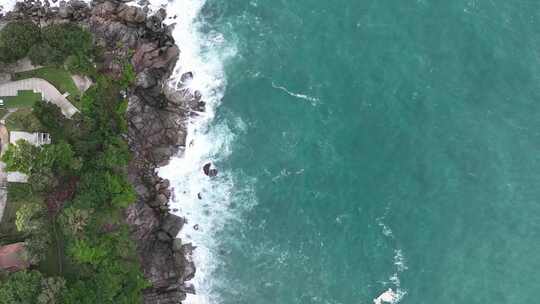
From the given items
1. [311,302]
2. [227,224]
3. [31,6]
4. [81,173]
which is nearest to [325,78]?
[227,224]

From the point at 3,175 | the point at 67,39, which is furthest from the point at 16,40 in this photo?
the point at 3,175

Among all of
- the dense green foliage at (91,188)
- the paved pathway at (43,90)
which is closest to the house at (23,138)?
the dense green foliage at (91,188)

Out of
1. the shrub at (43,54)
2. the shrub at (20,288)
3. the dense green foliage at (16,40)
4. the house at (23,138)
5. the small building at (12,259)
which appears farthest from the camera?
the shrub at (43,54)

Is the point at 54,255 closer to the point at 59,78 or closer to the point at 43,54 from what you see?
the point at 59,78

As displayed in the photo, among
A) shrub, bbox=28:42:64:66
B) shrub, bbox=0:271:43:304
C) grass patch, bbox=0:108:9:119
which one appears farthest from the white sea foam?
grass patch, bbox=0:108:9:119

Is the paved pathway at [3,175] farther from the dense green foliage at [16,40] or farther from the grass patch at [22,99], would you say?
the dense green foliage at [16,40]
